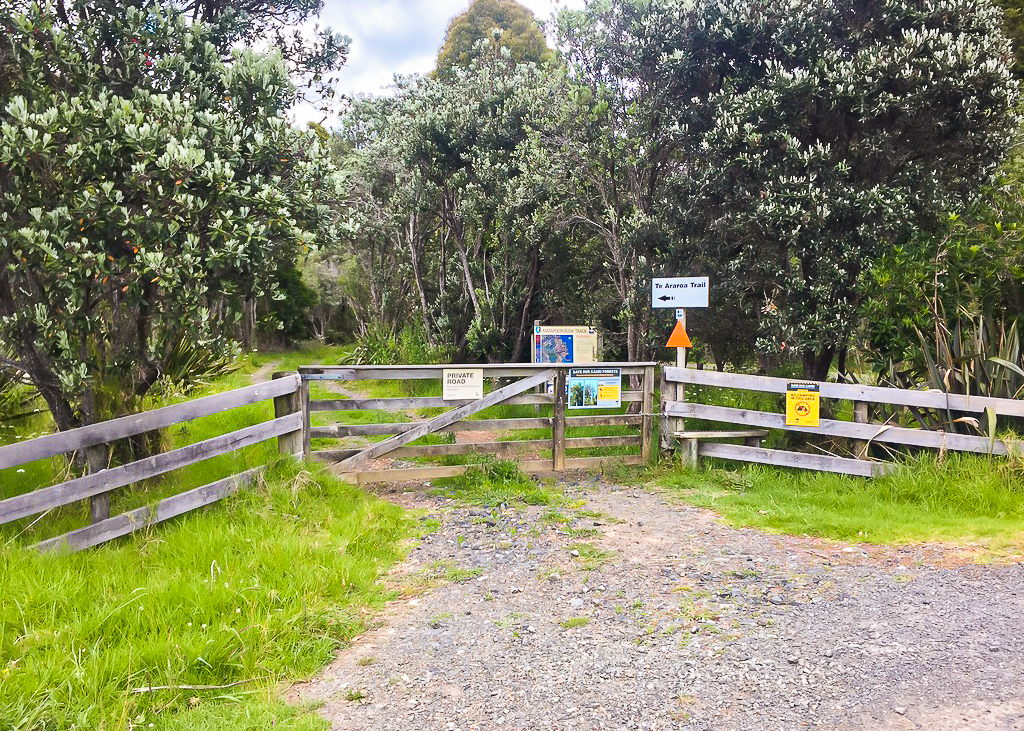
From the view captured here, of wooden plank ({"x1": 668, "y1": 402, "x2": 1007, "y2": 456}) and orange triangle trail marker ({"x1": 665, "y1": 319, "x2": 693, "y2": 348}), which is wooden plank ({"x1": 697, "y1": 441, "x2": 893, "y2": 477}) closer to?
wooden plank ({"x1": 668, "y1": 402, "x2": 1007, "y2": 456})

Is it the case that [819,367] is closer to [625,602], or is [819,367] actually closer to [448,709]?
[625,602]

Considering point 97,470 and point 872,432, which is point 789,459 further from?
point 97,470

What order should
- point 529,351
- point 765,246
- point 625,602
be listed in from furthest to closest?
point 529,351 → point 765,246 → point 625,602

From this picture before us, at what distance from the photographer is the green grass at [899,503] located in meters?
6.14

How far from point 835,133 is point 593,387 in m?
4.23

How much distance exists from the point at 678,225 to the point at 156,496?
7196mm

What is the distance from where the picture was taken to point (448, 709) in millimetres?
3557

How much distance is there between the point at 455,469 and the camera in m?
8.22

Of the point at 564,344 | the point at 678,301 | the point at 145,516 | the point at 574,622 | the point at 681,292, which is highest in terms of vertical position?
the point at 681,292

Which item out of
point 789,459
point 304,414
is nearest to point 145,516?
point 304,414

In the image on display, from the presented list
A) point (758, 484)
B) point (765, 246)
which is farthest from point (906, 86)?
point (758, 484)

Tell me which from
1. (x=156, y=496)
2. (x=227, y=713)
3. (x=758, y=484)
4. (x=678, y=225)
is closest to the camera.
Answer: (x=227, y=713)

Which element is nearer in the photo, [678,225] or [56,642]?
[56,642]

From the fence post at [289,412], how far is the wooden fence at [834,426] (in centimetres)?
414
